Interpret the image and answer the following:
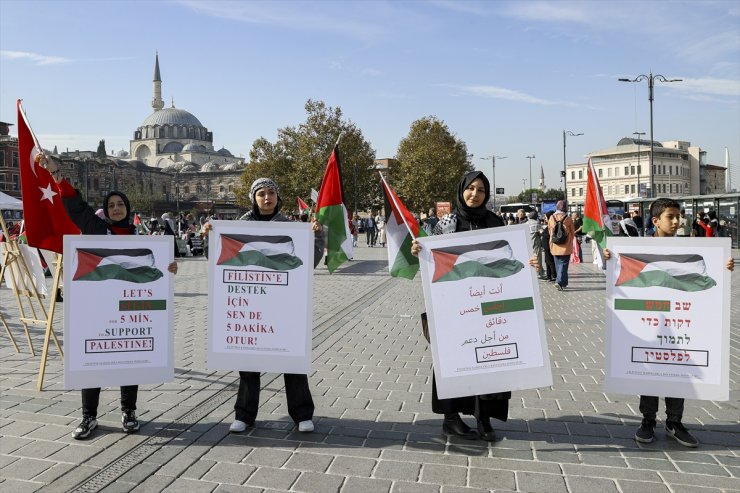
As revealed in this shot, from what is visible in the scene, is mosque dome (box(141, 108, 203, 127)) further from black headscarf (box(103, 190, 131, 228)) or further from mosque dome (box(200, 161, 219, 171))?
black headscarf (box(103, 190, 131, 228))

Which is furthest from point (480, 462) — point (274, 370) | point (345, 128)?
point (345, 128)

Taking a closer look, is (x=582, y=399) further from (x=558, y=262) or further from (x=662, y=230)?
(x=558, y=262)

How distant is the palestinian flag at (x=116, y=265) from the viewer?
16.4 feet

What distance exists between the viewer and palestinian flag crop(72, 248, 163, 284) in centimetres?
498

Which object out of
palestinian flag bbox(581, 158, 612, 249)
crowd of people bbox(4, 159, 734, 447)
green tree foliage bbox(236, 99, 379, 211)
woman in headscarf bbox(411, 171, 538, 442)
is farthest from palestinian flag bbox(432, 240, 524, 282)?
green tree foliage bbox(236, 99, 379, 211)

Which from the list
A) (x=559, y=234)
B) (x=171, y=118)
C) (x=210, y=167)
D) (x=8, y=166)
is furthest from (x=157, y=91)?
(x=559, y=234)

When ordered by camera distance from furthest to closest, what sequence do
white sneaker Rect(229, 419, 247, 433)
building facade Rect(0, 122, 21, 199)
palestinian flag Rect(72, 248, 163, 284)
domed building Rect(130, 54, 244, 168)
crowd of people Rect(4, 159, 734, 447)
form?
domed building Rect(130, 54, 244, 168) → building facade Rect(0, 122, 21, 199) → palestinian flag Rect(72, 248, 163, 284) → white sneaker Rect(229, 419, 247, 433) → crowd of people Rect(4, 159, 734, 447)

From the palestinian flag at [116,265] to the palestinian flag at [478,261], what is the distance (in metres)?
2.25

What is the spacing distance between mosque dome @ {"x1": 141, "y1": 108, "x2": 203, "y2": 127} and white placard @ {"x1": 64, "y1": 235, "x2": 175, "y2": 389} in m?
169

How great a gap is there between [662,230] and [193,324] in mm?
7409

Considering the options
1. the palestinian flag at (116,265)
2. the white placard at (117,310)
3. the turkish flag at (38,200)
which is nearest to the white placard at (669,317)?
the white placard at (117,310)

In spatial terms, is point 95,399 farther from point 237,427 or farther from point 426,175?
point 426,175

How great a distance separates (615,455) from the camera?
441 centimetres

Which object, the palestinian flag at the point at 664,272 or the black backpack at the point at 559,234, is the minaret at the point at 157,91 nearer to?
the black backpack at the point at 559,234
